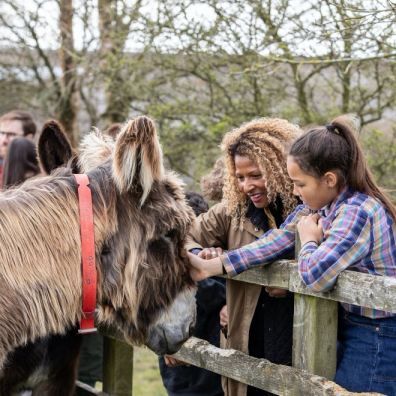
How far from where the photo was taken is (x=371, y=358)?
266 centimetres

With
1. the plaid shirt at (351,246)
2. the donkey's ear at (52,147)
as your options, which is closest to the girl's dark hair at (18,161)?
the donkey's ear at (52,147)

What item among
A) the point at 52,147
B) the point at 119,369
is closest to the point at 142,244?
the point at 52,147

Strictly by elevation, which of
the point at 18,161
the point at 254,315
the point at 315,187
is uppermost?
the point at 315,187

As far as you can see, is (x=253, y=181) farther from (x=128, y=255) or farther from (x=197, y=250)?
(x=128, y=255)

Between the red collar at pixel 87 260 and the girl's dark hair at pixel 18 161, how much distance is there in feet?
7.40

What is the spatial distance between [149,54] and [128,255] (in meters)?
5.09

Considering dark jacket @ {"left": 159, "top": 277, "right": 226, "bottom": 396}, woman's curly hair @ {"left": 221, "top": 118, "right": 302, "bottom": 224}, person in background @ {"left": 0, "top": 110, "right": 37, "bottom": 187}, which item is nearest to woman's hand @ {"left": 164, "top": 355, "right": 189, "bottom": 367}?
dark jacket @ {"left": 159, "top": 277, "right": 226, "bottom": 396}

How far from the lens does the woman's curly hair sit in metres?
3.36

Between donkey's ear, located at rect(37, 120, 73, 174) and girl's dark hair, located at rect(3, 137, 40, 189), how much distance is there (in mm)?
584

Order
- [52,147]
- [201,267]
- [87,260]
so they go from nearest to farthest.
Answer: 1. [87,260]
2. [201,267]
3. [52,147]

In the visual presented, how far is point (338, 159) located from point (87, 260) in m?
1.11

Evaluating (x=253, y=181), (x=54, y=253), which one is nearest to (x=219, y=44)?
(x=253, y=181)

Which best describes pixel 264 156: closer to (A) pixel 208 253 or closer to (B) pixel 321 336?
(A) pixel 208 253

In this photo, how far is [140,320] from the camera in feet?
9.36
